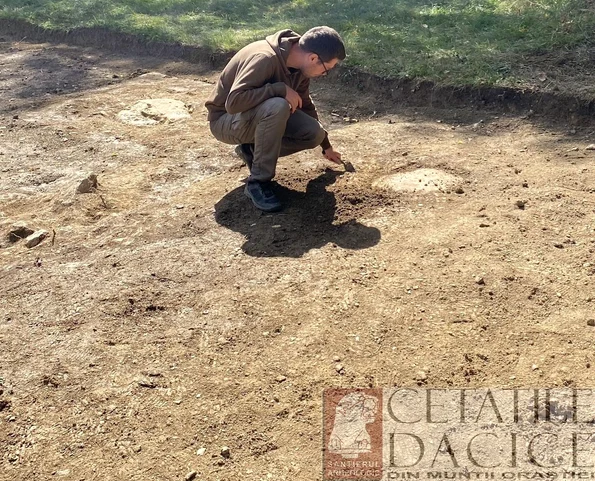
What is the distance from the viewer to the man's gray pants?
429cm

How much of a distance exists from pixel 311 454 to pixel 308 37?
8.59 feet

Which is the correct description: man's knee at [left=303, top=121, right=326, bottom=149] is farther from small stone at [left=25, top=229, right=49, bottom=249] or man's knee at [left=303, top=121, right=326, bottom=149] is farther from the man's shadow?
small stone at [left=25, top=229, right=49, bottom=249]

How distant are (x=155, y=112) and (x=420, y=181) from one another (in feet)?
10.5

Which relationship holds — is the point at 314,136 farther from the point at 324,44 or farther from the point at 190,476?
the point at 190,476

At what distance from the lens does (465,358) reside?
2951 mm

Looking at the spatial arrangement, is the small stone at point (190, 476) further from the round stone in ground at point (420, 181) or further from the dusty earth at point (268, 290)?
the round stone in ground at point (420, 181)

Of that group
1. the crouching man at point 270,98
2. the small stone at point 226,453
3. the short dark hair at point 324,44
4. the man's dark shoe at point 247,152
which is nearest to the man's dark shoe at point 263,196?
the crouching man at point 270,98

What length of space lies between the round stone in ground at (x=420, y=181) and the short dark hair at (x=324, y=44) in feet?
3.34

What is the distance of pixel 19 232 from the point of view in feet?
14.8

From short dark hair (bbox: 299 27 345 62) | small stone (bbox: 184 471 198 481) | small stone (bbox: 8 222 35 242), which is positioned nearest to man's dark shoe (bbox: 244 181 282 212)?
short dark hair (bbox: 299 27 345 62)

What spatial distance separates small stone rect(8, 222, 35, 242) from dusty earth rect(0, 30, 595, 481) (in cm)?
8

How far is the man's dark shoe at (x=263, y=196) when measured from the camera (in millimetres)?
4449

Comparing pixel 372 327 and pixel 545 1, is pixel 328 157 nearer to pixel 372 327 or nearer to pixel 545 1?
pixel 372 327

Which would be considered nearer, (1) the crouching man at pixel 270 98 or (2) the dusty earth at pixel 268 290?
(2) the dusty earth at pixel 268 290
